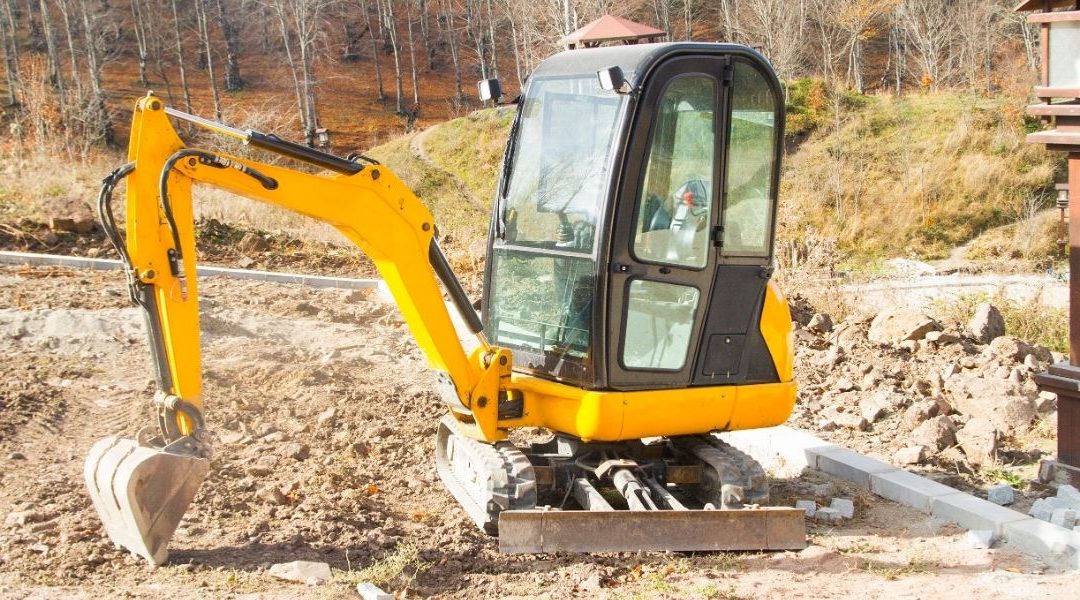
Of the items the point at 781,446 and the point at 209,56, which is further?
the point at 209,56

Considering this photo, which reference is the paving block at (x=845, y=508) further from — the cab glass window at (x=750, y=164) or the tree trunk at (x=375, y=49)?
the tree trunk at (x=375, y=49)

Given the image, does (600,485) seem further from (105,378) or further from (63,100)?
(63,100)

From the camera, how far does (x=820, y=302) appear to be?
11.6m

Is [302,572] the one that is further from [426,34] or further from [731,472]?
[426,34]

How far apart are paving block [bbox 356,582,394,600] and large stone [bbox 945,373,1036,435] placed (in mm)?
4888

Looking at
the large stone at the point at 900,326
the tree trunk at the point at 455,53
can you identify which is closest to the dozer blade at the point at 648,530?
the large stone at the point at 900,326

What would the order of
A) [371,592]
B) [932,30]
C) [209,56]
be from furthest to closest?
[932,30] → [209,56] → [371,592]

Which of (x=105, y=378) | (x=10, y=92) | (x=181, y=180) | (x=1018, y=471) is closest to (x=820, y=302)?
(x=1018, y=471)

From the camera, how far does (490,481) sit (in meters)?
5.17

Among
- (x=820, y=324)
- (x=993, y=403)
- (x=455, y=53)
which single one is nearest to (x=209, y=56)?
(x=455, y=53)

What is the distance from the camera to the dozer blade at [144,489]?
4.62 m

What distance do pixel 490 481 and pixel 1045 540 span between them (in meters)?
2.79

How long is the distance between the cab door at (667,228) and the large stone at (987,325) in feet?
18.8

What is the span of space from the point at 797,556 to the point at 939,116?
77.6 feet
